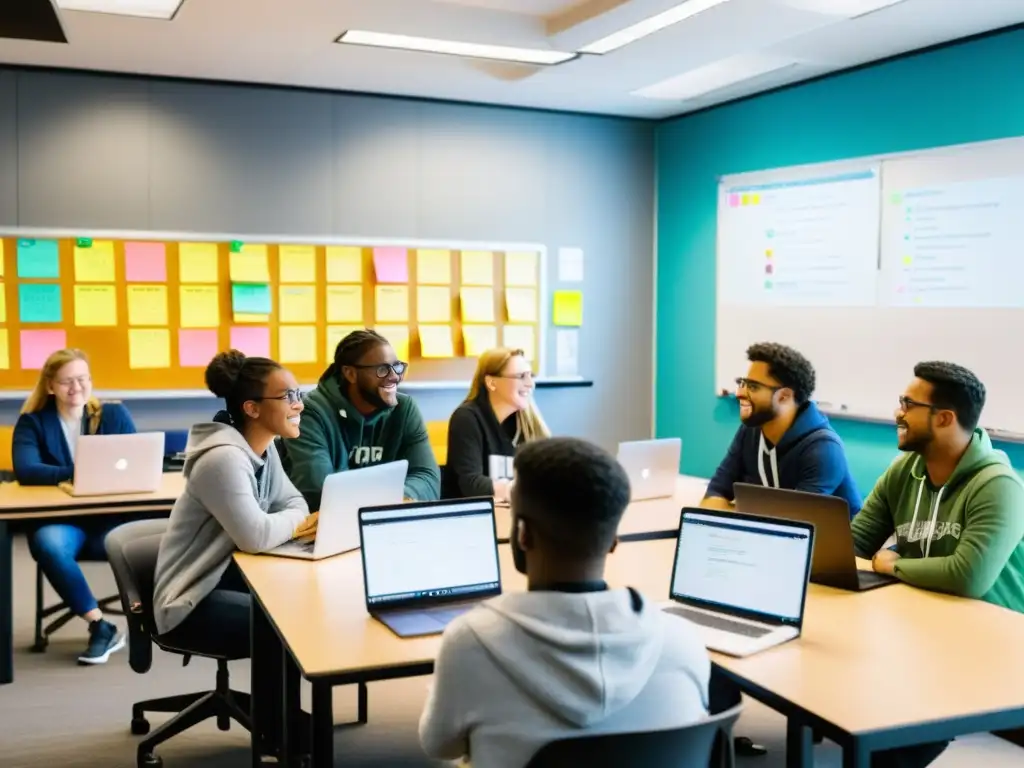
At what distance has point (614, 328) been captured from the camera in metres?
6.86

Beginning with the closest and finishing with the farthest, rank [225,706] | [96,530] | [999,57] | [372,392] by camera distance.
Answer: [225,706] → [372,392] → [96,530] → [999,57]

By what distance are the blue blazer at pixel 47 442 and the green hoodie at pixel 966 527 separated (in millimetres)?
3066

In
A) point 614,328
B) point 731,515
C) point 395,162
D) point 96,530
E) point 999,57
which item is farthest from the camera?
point 614,328

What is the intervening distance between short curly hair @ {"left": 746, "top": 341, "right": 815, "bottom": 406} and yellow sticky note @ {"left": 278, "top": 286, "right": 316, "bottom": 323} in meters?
3.15

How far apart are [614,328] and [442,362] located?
123cm

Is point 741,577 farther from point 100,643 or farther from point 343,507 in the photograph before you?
point 100,643

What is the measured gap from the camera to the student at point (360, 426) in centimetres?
354

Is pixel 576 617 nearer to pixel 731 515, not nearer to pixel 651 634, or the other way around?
pixel 651 634

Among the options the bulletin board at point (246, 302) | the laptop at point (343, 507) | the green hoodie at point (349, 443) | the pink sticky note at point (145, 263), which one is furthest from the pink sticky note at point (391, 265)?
the laptop at point (343, 507)

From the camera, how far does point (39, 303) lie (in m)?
5.54

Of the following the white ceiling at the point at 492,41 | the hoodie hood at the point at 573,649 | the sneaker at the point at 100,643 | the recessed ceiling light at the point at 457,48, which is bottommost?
the sneaker at the point at 100,643

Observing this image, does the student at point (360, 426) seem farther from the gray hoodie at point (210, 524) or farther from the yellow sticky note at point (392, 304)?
the yellow sticky note at point (392, 304)

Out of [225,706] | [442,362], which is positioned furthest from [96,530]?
[442,362]

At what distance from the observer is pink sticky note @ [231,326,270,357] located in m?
5.88
